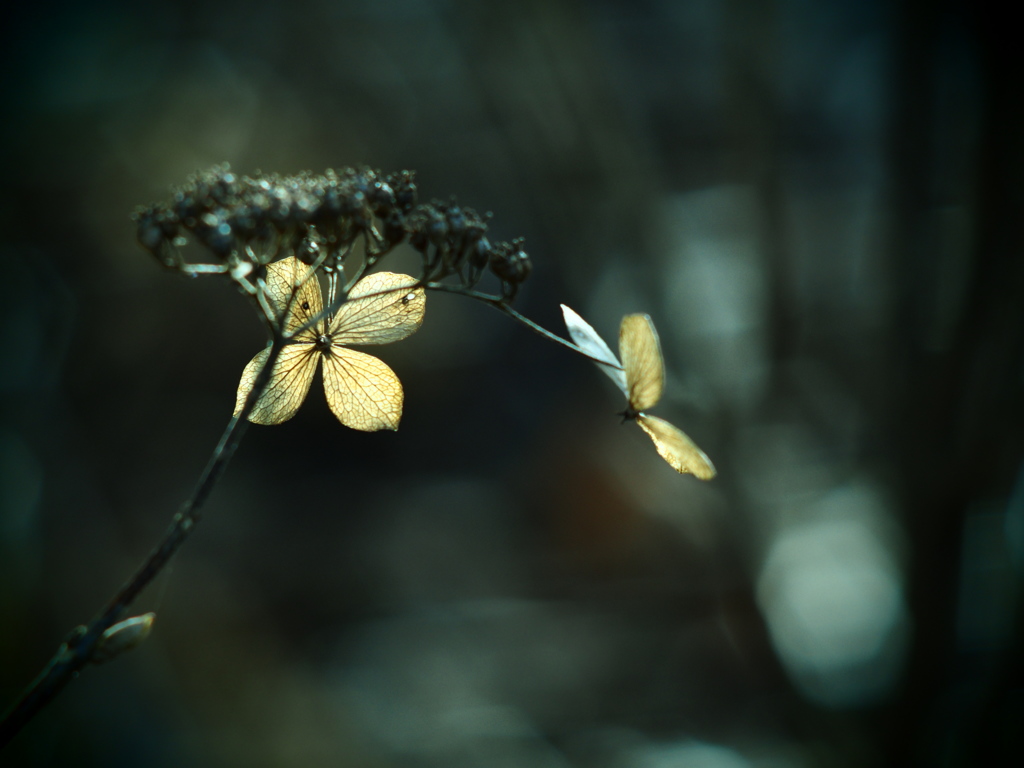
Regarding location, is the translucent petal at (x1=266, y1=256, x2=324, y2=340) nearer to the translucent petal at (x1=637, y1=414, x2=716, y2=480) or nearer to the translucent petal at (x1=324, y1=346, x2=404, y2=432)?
the translucent petal at (x1=324, y1=346, x2=404, y2=432)

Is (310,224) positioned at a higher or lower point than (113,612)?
higher

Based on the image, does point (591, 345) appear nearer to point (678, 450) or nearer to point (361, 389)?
point (678, 450)

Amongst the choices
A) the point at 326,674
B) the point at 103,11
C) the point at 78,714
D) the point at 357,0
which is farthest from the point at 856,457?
the point at 103,11

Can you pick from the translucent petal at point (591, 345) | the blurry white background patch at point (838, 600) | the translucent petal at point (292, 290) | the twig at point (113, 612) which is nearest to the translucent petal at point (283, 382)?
the translucent petal at point (292, 290)

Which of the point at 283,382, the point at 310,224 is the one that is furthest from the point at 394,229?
the point at 283,382

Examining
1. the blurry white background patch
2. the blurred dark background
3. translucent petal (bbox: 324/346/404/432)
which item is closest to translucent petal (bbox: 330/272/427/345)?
translucent petal (bbox: 324/346/404/432)

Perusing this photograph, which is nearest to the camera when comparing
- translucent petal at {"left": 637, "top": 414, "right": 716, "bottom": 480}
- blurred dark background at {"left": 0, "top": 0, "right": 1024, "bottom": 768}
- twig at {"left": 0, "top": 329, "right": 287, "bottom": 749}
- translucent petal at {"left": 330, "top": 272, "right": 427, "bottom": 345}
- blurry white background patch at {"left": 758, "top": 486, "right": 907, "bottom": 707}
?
twig at {"left": 0, "top": 329, "right": 287, "bottom": 749}

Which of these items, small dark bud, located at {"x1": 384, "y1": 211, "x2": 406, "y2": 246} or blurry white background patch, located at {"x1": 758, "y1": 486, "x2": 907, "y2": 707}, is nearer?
small dark bud, located at {"x1": 384, "y1": 211, "x2": 406, "y2": 246}
